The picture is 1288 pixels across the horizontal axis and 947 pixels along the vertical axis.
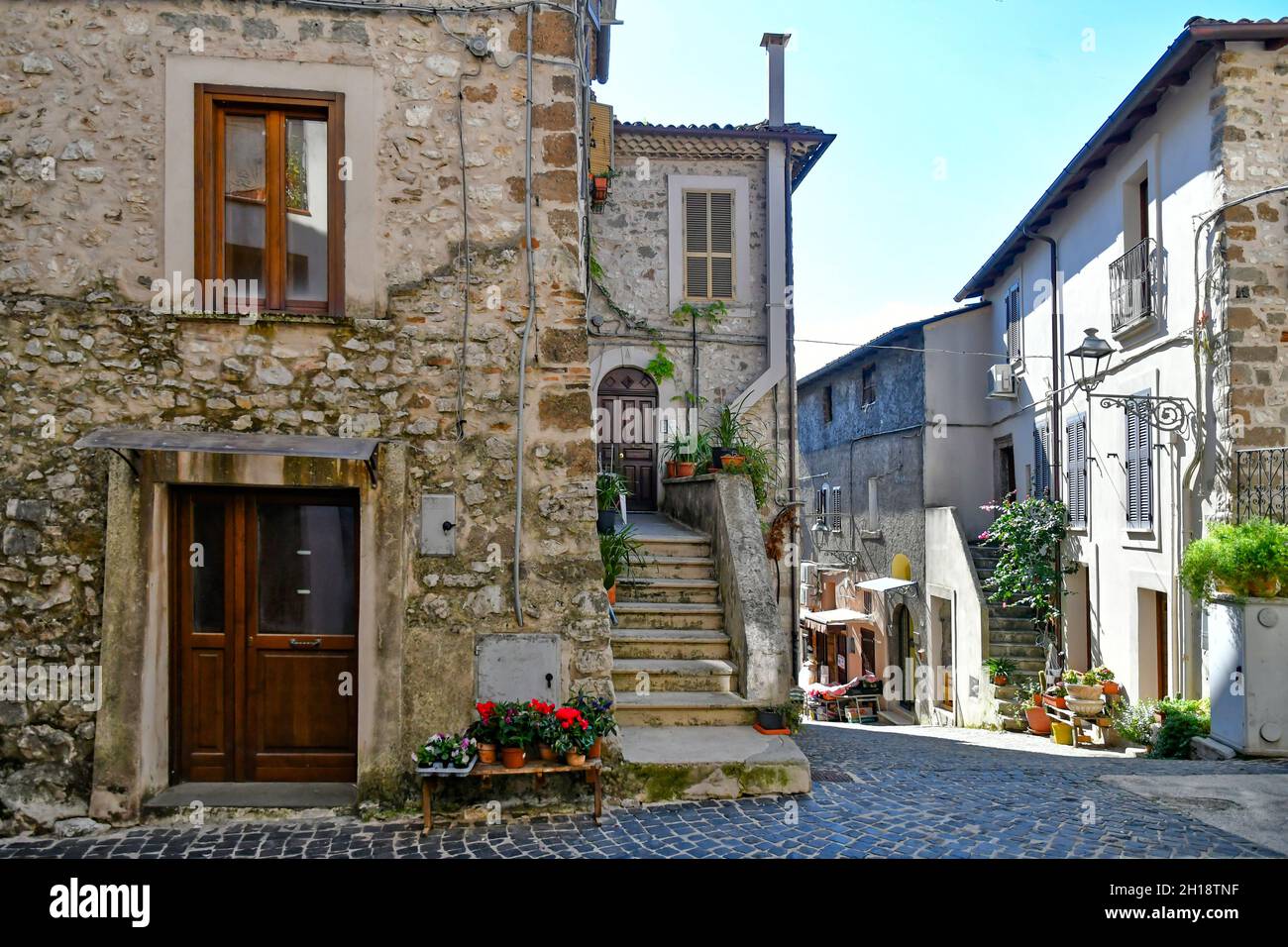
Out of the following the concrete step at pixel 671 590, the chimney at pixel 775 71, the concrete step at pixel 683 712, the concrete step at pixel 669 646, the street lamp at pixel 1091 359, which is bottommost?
the concrete step at pixel 683 712

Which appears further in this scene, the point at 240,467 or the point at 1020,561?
the point at 1020,561


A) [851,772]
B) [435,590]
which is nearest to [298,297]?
[435,590]

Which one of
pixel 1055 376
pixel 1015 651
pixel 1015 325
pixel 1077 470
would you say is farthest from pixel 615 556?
pixel 1015 325

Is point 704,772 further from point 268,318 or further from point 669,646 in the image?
point 268,318

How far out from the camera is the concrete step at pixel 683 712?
6254mm

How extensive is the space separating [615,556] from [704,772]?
Answer: 239cm

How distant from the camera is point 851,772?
644 centimetres

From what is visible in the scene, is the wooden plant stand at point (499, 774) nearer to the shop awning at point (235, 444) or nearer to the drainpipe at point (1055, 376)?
the shop awning at point (235, 444)

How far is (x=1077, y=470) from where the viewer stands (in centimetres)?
1258

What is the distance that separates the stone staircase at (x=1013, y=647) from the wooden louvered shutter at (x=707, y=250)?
644 centimetres

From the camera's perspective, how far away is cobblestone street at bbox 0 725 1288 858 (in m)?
4.64

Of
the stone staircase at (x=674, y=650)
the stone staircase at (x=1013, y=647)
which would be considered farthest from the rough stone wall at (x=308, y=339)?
the stone staircase at (x=1013, y=647)

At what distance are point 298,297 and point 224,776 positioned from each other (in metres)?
2.99

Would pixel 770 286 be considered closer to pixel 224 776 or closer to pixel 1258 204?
pixel 1258 204
